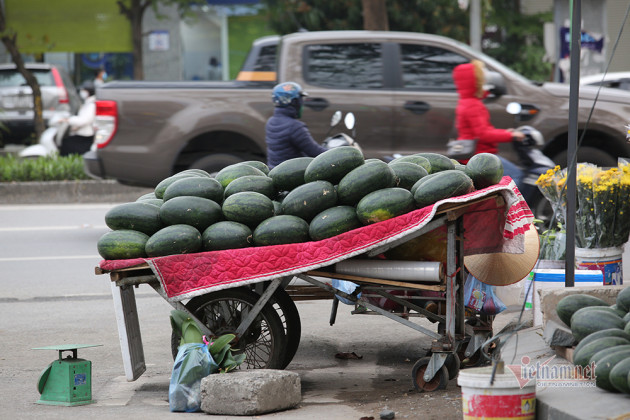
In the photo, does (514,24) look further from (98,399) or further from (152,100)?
(98,399)

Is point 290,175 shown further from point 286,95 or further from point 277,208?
point 286,95

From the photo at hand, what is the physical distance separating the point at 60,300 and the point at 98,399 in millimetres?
3055

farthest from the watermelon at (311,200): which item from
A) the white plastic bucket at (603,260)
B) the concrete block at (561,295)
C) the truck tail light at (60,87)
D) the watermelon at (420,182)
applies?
the truck tail light at (60,87)

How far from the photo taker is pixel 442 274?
5.19 metres

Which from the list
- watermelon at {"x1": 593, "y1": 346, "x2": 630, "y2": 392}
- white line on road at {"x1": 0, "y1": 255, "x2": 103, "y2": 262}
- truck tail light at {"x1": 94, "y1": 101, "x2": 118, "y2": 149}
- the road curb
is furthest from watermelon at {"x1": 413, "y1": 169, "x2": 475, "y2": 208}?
the road curb

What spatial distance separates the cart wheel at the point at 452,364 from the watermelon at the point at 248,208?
139 cm

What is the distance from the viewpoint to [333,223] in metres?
5.15

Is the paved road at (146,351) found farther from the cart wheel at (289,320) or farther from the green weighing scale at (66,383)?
the cart wheel at (289,320)

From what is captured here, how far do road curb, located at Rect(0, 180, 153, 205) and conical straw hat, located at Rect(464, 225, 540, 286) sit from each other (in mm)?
9495

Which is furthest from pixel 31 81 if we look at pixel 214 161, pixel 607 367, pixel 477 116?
pixel 607 367

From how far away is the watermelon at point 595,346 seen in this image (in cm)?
425

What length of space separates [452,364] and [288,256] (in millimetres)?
1170

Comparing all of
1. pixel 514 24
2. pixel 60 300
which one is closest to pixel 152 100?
pixel 60 300

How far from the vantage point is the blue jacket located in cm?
805
